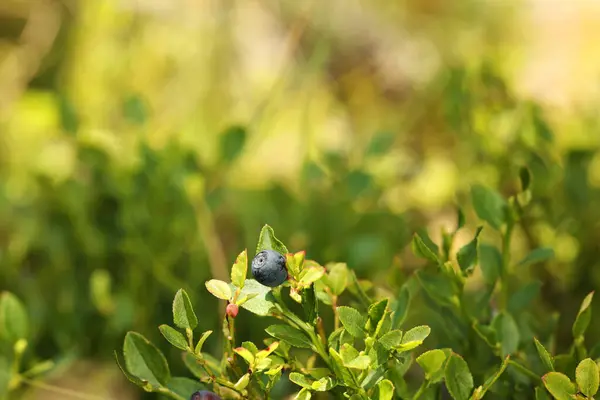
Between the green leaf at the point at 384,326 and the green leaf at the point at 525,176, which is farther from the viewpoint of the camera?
the green leaf at the point at 525,176

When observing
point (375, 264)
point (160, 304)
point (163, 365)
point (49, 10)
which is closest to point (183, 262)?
point (160, 304)

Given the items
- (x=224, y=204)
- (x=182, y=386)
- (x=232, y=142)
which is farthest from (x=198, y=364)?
(x=224, y=204)

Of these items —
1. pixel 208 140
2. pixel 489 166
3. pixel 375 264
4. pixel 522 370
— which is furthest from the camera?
pixel 208 140

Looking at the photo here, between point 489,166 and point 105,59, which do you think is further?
point 105,59

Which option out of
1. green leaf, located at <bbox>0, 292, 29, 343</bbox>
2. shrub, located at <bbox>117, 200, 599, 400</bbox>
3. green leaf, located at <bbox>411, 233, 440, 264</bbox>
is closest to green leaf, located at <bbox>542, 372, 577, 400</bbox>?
shrub, located at <bbox>117, 200, 599, 400</bbox>

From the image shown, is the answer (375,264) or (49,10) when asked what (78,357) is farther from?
(49,10)

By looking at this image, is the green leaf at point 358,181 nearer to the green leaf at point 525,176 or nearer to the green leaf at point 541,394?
the green leaf at point 525,176

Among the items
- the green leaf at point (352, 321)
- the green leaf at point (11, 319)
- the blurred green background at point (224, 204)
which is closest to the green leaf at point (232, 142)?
the blurred green background at point (224, 204)
